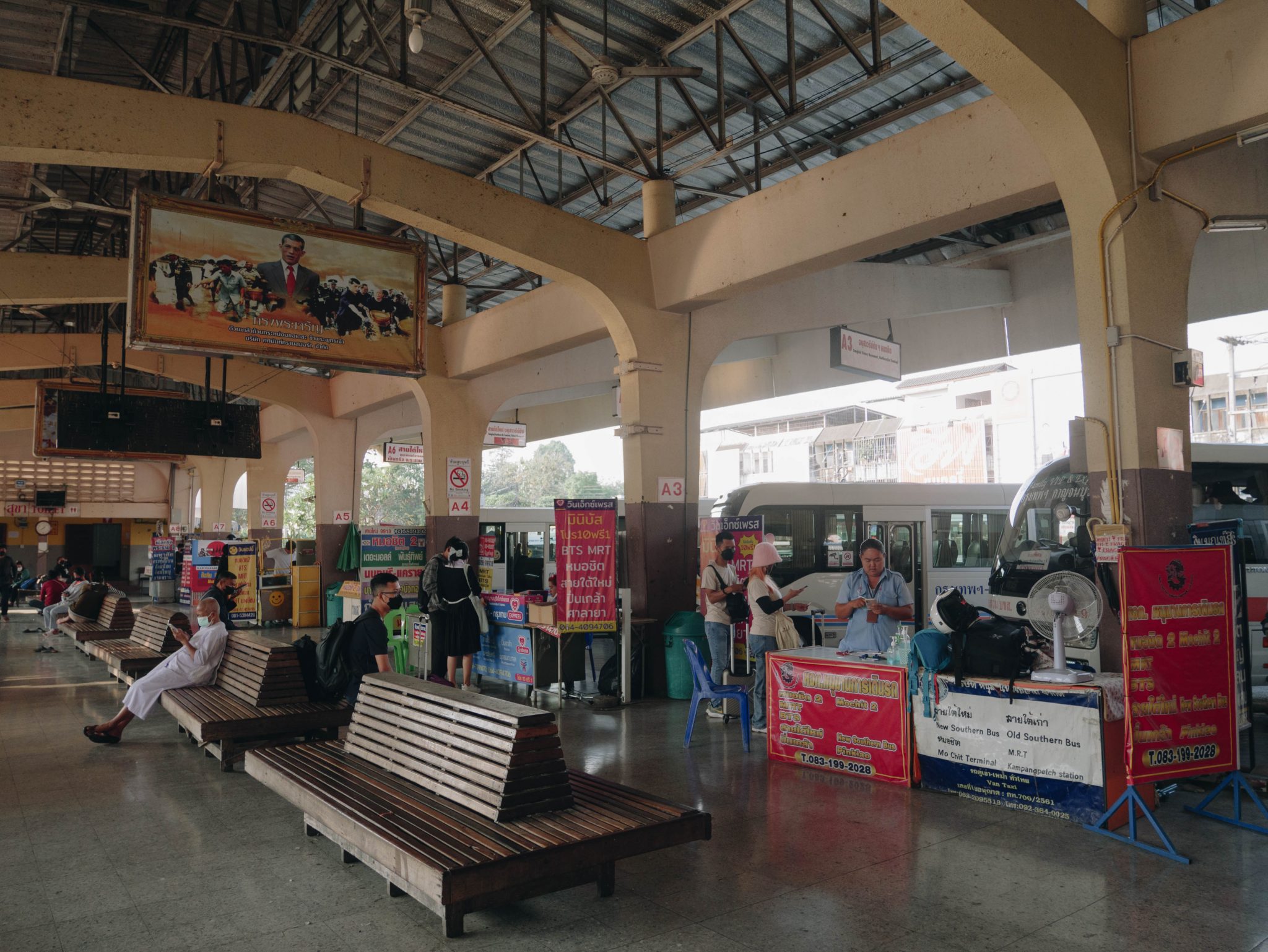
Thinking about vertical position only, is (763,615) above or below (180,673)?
above

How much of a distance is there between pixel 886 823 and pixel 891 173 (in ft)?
16.3

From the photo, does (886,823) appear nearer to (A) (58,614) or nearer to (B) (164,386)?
(A) (58,614)

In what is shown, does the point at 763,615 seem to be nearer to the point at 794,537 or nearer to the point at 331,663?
the point at 331,663

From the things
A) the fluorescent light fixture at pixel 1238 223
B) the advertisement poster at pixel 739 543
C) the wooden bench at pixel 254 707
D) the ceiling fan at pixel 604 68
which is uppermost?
the ceiling fan at pixel 604 68

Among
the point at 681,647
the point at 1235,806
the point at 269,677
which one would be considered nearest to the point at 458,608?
the point at 681,647

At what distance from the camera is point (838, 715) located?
6.00 m

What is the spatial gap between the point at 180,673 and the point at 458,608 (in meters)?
2.71

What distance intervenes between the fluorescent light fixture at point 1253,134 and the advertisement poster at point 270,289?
6.10 m

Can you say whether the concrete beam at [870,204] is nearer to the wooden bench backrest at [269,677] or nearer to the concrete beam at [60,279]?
the wooden bench backrest at [269,677]

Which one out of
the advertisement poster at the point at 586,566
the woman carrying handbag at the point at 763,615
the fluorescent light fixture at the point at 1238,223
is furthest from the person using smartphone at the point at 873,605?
the fluorescent light fixture at the point at 1238,223

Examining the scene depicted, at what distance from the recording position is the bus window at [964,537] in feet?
42.2

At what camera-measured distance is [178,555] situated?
24453 millimetres

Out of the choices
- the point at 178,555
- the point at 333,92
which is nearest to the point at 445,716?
the point at 333,92

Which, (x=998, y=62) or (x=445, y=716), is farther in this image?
(x=998, y=62)
